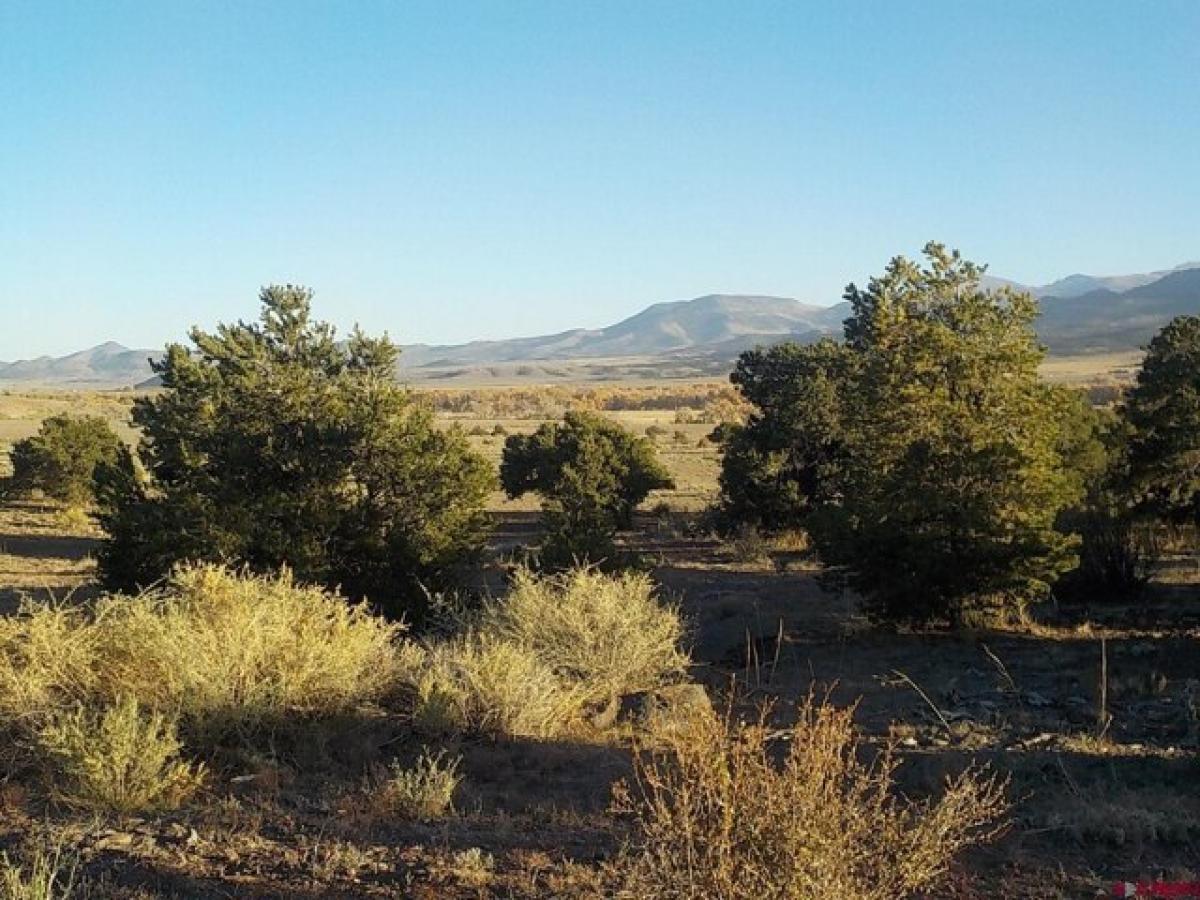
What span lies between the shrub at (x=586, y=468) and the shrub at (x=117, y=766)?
16.5m

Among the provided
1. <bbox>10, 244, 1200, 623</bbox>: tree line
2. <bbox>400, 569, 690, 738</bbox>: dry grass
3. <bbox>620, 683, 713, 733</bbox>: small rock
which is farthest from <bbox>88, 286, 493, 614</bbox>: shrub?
<bbox>620, 683, 713, 733</bbox>: small rock

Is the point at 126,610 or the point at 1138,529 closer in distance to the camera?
the point at 126,610

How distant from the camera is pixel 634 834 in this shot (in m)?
5.62

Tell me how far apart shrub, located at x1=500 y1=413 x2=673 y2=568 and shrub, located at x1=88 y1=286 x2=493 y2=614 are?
8007mm

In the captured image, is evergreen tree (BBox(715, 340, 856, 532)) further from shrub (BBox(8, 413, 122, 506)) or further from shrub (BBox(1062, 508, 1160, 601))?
shrub (BBox(8, 413, 122, 506))

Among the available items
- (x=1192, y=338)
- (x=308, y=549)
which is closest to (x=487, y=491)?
(x=308, y=549)

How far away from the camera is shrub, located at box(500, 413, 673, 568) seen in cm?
2553

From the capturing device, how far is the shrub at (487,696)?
26.2ft

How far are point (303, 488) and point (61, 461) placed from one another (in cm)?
1734

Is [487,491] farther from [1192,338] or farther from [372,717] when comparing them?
[1192,338]

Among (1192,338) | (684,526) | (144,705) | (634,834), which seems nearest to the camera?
(634,834)

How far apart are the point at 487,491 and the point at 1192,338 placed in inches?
716

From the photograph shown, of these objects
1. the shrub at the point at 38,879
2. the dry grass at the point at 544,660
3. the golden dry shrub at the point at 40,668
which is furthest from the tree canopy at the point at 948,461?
the shrub at the point at 38,879

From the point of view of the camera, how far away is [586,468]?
85.3 ft
